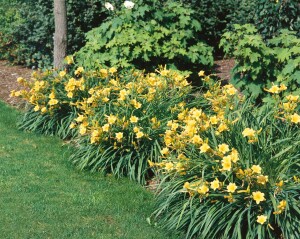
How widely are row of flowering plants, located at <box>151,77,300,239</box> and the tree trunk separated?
3.91m

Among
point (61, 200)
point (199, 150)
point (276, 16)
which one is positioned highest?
point (276, 16)

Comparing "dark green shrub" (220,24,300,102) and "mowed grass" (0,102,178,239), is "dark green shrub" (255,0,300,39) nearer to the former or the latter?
"dark green shrub" (220,24,300,102)

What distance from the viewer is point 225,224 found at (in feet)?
18.2

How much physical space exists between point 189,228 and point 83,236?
921 mm

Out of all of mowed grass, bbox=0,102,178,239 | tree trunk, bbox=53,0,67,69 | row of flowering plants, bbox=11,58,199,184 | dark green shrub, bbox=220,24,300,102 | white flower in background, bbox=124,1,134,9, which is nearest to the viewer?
mowed grass, bbox=0,102,178,239

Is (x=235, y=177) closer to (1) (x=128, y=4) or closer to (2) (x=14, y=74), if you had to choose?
(1) (x=128, y=4)

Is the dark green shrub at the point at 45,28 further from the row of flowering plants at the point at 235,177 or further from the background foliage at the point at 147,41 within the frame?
the row of flowering plants at the point at 235,177

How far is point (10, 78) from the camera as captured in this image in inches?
450

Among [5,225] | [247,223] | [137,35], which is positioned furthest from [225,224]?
[137,35]

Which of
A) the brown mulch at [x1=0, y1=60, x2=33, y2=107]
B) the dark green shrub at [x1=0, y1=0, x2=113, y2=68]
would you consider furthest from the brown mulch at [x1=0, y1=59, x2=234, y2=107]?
the dark green shrub at [x1=0, y1=0, x2=113, y2=68]

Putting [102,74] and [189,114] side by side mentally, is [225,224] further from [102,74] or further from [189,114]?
[102,74]

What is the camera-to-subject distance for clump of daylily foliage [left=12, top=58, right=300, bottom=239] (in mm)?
5496

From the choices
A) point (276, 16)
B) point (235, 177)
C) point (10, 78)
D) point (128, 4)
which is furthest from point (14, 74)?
point (235, 177)

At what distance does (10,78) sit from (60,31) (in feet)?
6.66
